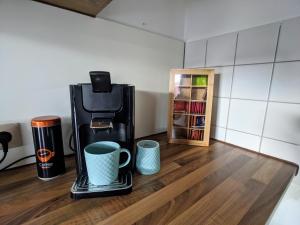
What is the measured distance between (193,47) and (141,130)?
0.61 meters

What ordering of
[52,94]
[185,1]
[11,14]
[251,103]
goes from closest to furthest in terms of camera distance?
[11,14] → [52,94] → [251,103] → [185,1]

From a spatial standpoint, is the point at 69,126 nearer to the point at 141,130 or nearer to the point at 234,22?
the point at 141,130

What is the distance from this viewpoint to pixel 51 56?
0.60 meters

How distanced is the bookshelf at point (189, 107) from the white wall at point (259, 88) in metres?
0.13

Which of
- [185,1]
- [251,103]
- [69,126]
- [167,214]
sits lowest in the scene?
[167,214]

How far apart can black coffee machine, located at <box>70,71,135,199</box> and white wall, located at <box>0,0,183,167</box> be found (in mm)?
203

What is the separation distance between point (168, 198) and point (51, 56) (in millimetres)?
629

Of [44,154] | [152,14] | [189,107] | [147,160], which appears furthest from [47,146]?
[152,14]

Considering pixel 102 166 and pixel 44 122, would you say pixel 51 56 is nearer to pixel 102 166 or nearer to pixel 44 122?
pixel 44 122

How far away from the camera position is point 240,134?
2.74ft

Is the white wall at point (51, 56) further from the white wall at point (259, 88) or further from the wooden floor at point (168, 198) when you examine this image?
the white wall at point (259, 88)

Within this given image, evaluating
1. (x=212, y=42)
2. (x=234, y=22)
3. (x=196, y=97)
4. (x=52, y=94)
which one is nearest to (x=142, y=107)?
(x=196, y=97)

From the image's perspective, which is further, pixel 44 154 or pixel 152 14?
pixel 152 14

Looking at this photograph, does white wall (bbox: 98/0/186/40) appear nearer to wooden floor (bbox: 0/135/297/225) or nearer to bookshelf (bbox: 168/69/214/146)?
bookshelf (bbox: 168/69/214/146)
